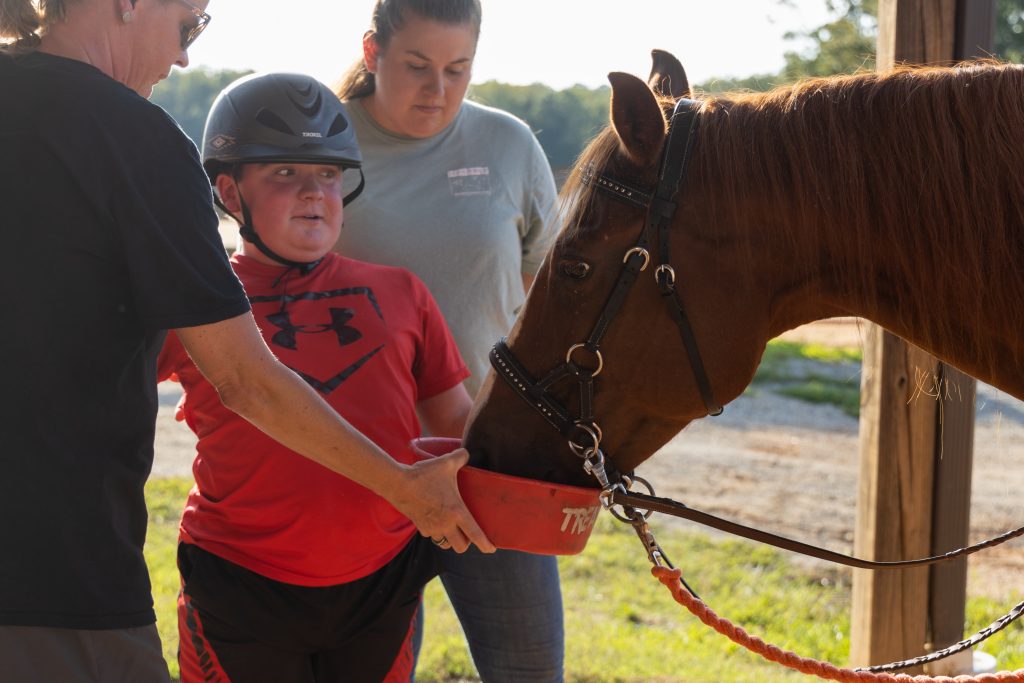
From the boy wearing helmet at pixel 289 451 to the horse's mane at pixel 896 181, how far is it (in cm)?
89

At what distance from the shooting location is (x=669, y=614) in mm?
5363

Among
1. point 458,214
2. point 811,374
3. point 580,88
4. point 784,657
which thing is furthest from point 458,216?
point 811,374

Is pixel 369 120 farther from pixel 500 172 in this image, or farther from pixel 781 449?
pixel 781 449

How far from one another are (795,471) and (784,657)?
21.8ft

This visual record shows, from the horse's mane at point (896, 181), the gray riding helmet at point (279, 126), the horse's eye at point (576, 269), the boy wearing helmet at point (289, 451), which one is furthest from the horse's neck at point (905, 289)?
the gray riding helmet at point (279, 126)

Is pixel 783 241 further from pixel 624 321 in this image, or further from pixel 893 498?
pixel 893 498

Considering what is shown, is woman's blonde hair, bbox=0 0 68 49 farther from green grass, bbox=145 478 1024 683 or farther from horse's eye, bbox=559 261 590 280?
green grass, bbox=145 478 1024 683

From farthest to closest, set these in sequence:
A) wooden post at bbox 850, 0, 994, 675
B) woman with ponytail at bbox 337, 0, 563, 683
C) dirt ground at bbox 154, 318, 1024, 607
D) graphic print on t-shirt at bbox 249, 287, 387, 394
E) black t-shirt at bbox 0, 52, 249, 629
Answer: dirt ground at bbox 154, 318, 1024, 607, wooden post at bbox 850, 0, 994, 675, woman with ponytail at bbox 337, 0, 563, 683, graphic print on t-shirt at bbox 249, 287, 387, 394, black t-shirt at bbox 0, 52, 249, 629

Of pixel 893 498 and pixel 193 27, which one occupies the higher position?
pixel 193 27

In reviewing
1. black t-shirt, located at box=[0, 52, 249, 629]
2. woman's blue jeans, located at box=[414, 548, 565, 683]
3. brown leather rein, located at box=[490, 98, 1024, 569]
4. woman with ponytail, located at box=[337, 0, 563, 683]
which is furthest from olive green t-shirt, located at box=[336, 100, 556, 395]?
black t-shirt, located at box=[0, 52, 249, 629]

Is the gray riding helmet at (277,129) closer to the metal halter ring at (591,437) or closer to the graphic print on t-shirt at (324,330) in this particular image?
the graphic print on t-shirt at (324,330)

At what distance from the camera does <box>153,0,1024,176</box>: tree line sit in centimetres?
355

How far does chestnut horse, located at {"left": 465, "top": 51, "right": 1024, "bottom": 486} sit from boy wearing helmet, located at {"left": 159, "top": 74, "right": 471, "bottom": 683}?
449 mm

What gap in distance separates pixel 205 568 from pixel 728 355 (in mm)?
1268
